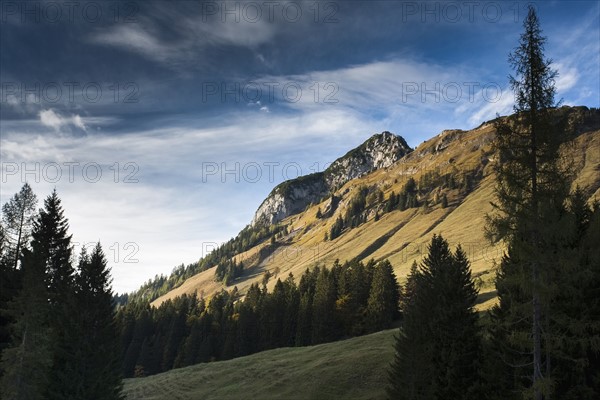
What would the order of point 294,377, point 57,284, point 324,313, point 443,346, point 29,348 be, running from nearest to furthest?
point 443,346
point 29,348
point 57,284
point 294,377
point 324,313

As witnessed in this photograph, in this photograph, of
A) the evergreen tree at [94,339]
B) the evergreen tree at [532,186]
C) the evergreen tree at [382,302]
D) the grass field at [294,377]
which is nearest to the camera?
the evergreen tree at [532,186]

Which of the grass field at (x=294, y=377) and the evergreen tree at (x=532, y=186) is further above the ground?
the evergreen tree at (x=532, y=186)

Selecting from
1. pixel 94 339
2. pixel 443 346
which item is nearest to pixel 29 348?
pixel 94 339

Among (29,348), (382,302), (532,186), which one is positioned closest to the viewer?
(532,186)

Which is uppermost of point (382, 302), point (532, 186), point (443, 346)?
point (532, 186)

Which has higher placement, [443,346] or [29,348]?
[29,348]

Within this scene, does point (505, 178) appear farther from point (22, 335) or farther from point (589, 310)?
point (22, 335)

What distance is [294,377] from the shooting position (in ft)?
170

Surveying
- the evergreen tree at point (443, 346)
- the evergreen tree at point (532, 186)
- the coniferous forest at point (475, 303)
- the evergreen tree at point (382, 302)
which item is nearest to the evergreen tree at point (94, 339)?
the coniferous forest at point (475, 303)

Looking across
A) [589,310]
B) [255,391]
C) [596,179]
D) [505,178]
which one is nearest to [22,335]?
[255,391]

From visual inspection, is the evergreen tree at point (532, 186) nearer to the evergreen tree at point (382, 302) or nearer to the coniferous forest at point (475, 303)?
the coniferous forest at point (475, 303)

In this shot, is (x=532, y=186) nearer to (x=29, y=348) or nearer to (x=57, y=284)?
(x=29, y=348)

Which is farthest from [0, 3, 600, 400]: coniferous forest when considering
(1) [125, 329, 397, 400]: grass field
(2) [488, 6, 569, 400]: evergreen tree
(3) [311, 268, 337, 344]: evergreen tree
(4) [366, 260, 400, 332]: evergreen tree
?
(3) [311, 268, 337, 344]: evergreen tree

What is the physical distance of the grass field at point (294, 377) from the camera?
45688mm
